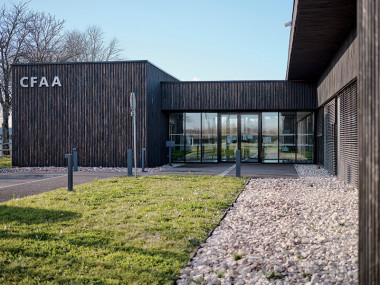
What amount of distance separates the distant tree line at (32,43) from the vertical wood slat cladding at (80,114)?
25.0ft

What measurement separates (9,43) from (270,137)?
1742 centimetres

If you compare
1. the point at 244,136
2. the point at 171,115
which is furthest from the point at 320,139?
the point at 171,115

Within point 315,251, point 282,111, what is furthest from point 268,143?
point 315,251

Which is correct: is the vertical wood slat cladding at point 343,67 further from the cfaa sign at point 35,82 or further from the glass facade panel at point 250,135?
the cfaa sign at point 35,82

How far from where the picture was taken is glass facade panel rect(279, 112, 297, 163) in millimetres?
18969

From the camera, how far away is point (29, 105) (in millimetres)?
17406

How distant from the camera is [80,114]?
1700cm

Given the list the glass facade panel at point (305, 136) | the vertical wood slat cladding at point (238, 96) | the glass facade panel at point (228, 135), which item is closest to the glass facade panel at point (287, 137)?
the glass facade panel at point (305, 136)

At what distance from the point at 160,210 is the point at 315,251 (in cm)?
283

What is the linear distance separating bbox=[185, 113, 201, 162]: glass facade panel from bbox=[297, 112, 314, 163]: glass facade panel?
479cm

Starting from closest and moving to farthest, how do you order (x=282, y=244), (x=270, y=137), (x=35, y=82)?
1. (x=282, y=244)
2. (x=35, y=82)
3. (x=270, y=137)

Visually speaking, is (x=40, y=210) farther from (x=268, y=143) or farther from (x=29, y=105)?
(x=268, y=143)

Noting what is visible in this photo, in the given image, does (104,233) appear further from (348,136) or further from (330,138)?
(330,138)

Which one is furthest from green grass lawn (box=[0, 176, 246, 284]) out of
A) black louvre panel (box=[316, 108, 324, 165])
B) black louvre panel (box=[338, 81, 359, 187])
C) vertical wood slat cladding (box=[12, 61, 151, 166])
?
black louvre panel (box=[316, 108, 324, 165])
